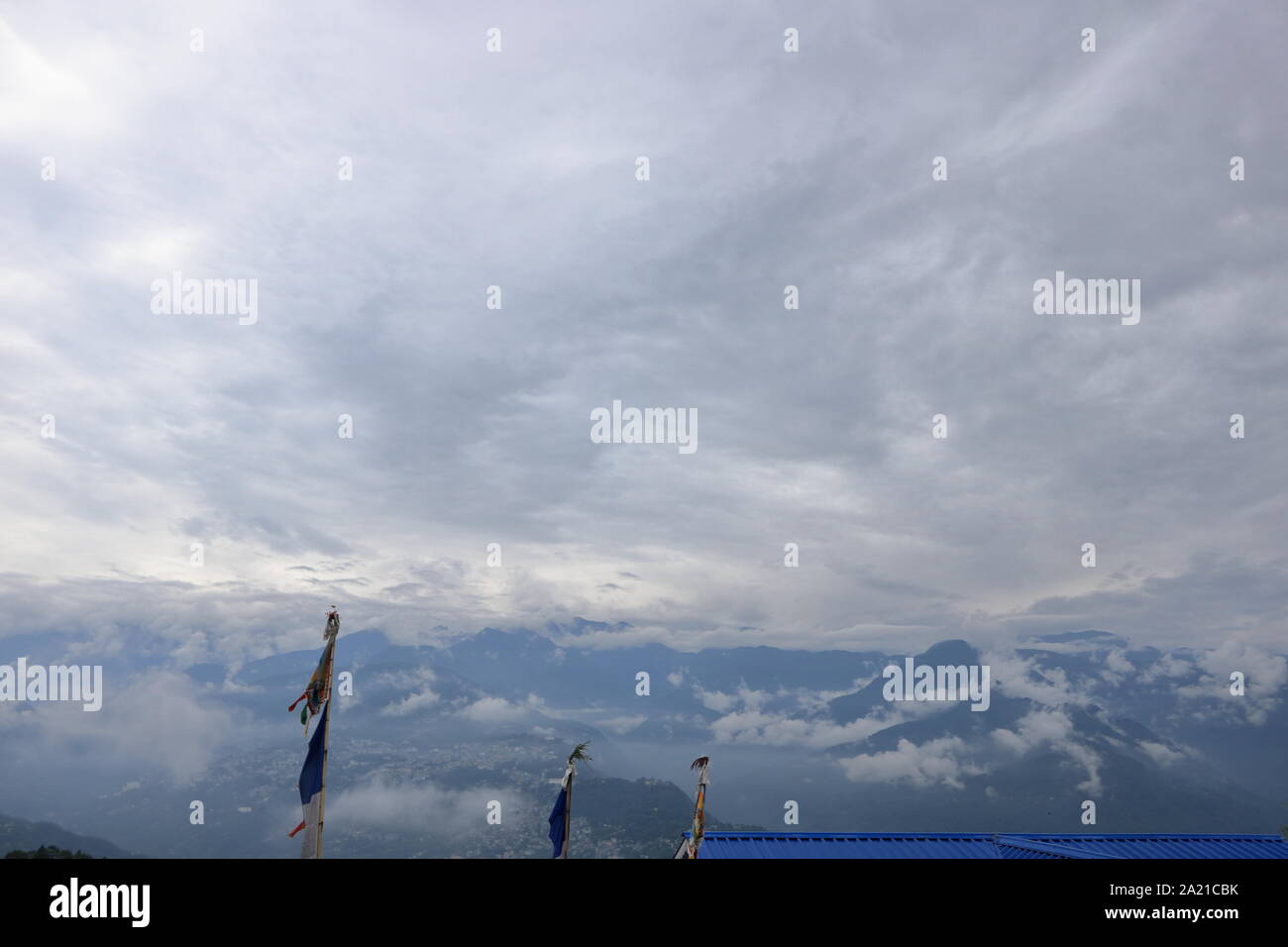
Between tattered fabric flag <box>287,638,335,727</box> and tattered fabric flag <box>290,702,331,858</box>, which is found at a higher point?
tattered fabric flag <box>287,638,335,727</box>

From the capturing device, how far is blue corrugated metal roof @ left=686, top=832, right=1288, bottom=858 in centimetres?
3634

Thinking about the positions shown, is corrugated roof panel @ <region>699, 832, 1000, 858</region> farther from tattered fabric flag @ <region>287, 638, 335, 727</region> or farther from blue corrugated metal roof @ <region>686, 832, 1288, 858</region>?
tattered fabric flag @ <region>287, 638, 335, 727</region>

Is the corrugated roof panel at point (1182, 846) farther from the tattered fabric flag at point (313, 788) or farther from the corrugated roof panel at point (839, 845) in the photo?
the tattered fabric flag at point (313, 788)

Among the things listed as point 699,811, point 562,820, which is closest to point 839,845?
point 699,811

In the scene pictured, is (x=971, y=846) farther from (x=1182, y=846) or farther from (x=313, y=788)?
(x=313, y=788)

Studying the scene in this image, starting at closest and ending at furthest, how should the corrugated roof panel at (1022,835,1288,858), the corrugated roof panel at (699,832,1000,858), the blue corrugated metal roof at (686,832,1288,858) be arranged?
1. the corrugated roof panel at (1022,835,1288,858)
2. the blue corrugated metal roof at (686,832,1288,858)
3. the corrugated roof panel at (699,832,1000,858)

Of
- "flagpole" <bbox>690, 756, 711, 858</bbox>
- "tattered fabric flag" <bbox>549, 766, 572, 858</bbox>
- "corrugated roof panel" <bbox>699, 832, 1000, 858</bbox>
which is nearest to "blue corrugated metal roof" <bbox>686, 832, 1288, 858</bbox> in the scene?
"corrugated roof panel" <bbox>699, 832, 1000, 858</bbox>

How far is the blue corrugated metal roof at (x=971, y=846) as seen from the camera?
36344 mm

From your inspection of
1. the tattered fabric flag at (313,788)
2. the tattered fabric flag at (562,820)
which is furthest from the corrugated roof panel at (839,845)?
the tattered fabric flag at (313,788)

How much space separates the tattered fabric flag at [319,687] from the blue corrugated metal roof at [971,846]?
20585 mm

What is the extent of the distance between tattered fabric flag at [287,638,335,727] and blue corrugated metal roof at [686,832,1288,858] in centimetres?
2058
